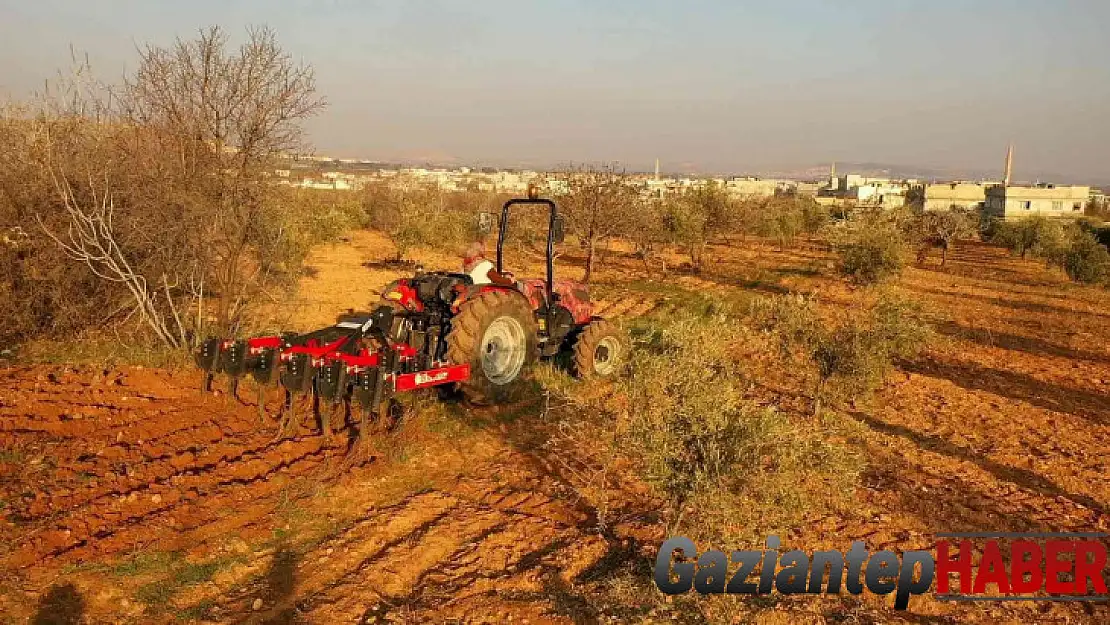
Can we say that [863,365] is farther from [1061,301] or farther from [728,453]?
[1061,301]

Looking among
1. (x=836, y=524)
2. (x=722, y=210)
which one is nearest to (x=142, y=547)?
(x=836, y=524)

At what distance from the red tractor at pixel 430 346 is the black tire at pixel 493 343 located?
0.01m

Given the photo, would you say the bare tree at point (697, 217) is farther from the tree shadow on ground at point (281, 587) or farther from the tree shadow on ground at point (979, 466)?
the tree shadow on ground at point (281, 587)

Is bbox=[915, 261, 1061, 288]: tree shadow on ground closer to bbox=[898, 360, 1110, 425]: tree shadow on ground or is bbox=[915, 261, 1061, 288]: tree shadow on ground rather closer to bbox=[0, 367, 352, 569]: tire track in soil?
bbox=[898, 360, 1110, 425]: tree shadow on ground

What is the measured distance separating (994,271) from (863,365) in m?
24.1

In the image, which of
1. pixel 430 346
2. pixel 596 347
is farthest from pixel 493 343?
pixel 596 347

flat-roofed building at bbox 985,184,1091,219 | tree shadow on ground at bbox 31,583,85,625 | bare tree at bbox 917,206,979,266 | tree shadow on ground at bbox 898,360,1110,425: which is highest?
flat-roofed building at bbox 985,184,1091,219

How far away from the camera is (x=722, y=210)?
26344mm

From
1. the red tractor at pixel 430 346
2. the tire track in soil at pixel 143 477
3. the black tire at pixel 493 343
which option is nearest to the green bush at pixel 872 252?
the red tractor at pixel 430 346

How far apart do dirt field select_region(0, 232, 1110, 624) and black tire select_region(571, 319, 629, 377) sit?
99cm

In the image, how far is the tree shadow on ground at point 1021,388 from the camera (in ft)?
29.9

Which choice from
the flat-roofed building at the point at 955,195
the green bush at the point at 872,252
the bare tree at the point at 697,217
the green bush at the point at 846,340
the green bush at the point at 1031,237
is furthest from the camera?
the flat-roofed building at the point at 955,195

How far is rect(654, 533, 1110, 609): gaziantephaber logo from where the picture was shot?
155 inches

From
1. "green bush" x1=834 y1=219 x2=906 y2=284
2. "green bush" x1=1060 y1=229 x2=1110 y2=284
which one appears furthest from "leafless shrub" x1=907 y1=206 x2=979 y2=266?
"green bush" x1=834 y1=219 x2=906 y2=284
